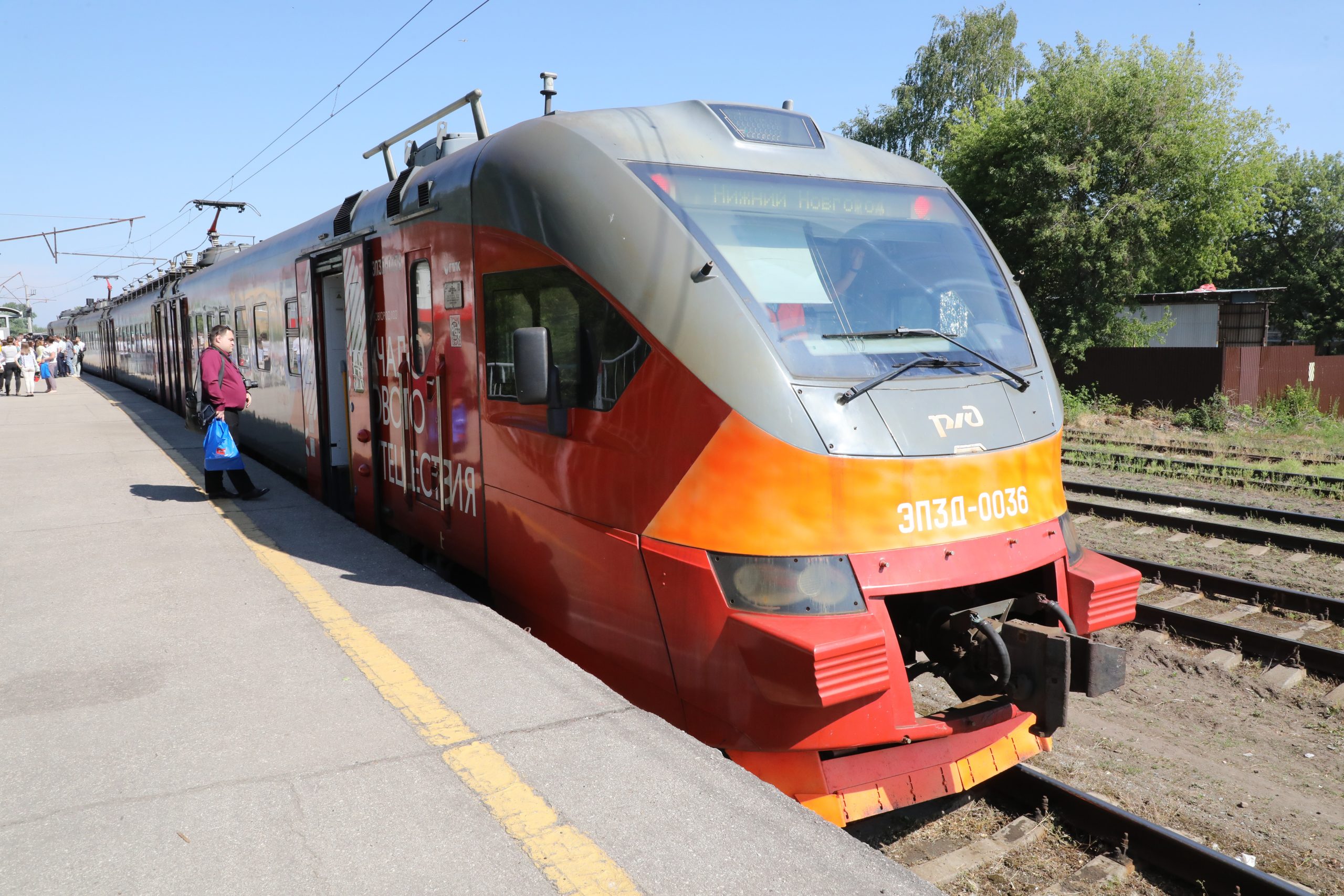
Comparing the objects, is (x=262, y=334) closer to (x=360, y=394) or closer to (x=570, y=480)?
(x=360, y=394)

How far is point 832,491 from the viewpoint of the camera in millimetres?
→ 3742

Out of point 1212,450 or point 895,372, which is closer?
point 895,372

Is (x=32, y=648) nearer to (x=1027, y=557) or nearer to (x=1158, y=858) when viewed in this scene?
(x=1027, y=557)

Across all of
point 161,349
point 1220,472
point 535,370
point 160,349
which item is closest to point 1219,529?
point 1220,472

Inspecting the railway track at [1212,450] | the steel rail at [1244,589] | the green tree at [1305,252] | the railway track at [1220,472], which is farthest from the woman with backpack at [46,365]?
the green tree at [1305,252]

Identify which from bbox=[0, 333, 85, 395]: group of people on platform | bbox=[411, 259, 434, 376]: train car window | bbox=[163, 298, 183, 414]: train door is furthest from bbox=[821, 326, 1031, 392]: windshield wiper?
bbox=[0, 333, 85, 395]: group of people on platform

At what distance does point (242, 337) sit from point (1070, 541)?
10.5m

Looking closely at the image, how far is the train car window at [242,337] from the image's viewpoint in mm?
11609

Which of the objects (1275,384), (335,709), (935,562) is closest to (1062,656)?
(935,562)

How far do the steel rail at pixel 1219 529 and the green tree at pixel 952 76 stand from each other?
89.3ft

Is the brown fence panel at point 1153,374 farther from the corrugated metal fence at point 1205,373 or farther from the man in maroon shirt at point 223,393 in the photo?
the man in maroon shirt at point 223,393

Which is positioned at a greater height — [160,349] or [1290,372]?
[160,349]

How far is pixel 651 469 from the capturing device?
4.00m

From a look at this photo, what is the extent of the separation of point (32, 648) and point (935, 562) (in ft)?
14.2
